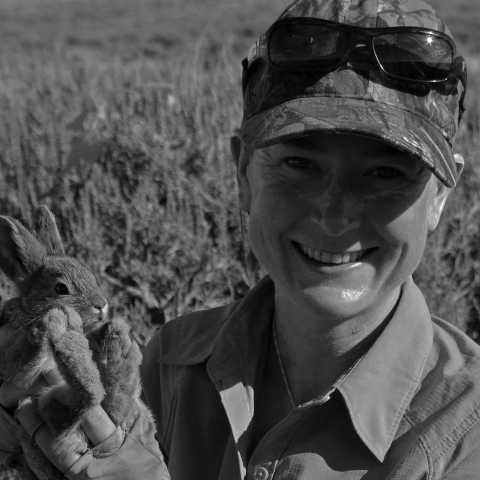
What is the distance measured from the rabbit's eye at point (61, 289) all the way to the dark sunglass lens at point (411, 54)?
1107 millimetres

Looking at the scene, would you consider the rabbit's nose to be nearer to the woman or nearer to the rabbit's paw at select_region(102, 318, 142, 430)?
the rabbit's paw at select_region(102, 318, 142, 430)

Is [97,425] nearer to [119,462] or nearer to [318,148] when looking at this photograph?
[119,462]

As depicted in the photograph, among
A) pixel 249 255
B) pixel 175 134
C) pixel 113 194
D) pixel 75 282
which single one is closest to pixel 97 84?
pixel 175 134

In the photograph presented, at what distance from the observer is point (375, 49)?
2043 millimetres

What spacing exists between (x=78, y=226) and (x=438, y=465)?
108 inches

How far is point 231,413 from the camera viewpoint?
229 centimetres

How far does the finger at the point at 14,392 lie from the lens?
6.80 ft

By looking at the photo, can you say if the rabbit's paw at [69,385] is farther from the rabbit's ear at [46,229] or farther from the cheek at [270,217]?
the cheek at [270,217]

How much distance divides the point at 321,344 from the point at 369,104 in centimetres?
73

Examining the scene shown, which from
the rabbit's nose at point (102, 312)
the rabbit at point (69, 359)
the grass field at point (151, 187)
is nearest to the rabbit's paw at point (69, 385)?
the rabbit at point (69, 359)

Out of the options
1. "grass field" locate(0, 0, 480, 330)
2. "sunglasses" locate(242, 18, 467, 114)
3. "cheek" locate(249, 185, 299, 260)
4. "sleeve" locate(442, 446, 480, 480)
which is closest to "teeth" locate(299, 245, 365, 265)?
"cheek" locate(249, 185, 299, 260)

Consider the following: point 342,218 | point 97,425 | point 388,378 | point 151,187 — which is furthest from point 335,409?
point 151,187

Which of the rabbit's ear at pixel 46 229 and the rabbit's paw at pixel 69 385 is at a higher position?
the rabbit's ear at pixel 46 229

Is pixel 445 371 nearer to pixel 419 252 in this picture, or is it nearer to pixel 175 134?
pixel 419 252
